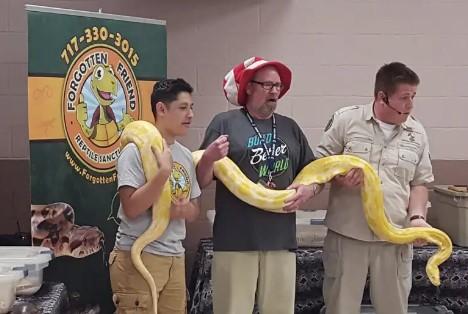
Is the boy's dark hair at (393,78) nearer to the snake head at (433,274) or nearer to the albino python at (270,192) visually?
the albino python at (270,192)

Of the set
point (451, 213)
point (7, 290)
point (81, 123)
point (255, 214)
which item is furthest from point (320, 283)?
point (7, 290)

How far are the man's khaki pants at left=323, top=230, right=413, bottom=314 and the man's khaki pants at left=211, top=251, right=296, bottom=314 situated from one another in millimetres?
320

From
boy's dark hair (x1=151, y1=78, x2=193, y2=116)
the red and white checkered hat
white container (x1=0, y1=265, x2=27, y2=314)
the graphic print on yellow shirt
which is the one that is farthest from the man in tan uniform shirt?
white container (x1=0, y1=265, x2=27, y2=314)

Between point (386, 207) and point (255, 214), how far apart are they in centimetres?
63

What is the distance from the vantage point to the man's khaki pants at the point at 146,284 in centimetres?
265

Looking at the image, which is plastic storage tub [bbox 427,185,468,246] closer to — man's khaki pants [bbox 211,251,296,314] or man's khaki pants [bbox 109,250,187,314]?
man's khaki pants [bbox 211,251,296,314]

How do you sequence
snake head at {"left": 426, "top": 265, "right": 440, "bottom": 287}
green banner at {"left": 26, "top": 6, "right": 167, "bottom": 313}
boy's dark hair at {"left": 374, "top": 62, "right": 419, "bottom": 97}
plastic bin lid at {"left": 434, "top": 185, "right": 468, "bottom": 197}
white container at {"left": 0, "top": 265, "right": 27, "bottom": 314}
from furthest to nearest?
plastic bin lid at {"left": 434, "top": 185, "right": 468, "bottom": 197} < green banner at {"left": 26, "top": 6, "right": 167, "bottom": 313} < snake head at {"left": 426, "top": 265, "right": 440, "bottom": 287} < boy's dark hair at {"left": 374, "top": 62, "right": 419, "bottom": 97} < white container at {"left": 0, "top": 265, "right": 27, "bottom": 314}

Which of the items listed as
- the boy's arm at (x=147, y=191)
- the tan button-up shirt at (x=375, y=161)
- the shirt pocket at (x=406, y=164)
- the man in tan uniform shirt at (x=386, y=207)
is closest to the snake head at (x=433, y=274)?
the man in tan uniform shirt at (x=386, y=207)

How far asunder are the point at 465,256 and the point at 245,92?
5.43ft

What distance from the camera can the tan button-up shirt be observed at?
122 inches

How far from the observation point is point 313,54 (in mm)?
4238

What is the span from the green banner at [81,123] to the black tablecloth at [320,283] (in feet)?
1.59

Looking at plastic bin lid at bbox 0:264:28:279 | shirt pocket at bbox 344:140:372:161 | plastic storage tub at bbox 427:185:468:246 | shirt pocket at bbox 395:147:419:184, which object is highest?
shirt pocket at bbox 344:140:372:161

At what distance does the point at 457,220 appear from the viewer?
12.7 feet
